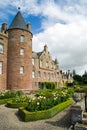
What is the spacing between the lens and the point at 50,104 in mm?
12641

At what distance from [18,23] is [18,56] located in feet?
18.6

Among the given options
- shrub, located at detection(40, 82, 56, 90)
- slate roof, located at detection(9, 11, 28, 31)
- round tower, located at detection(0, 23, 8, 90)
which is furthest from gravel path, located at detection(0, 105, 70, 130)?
shrub, located at detection(40, 82, 56, 90)

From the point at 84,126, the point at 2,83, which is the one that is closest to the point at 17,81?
the point at 2,83

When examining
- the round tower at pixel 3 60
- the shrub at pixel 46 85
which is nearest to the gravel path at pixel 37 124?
the round tower at pixel 3 60

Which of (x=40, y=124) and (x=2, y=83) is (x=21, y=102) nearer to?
(x=40, y=124)

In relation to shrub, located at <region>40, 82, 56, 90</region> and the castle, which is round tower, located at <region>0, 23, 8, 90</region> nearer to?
the castle

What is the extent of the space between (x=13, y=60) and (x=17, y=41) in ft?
10.5

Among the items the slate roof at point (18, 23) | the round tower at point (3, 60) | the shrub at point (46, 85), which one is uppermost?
the slate roof at point (18, 23)

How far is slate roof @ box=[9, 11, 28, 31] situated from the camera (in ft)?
101

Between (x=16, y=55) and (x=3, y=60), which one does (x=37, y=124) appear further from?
(x=16, y=55)

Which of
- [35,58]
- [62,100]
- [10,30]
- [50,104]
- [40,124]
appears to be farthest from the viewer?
[35,58]

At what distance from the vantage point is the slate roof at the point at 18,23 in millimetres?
30828

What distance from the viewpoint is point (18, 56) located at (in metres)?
30.2

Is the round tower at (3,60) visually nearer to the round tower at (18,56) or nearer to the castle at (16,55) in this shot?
the castle at (16,55)
